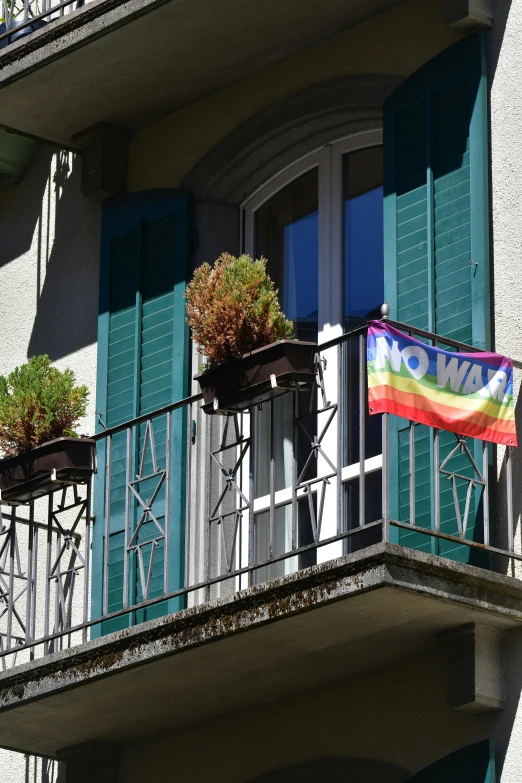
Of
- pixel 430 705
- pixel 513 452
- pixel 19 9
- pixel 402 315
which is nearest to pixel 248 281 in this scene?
pixel 402 315

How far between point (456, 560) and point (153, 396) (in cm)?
250

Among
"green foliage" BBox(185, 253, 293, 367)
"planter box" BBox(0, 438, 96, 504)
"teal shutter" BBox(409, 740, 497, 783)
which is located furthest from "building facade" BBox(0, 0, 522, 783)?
"green foliage" BBox(185, 253, 293, 367)

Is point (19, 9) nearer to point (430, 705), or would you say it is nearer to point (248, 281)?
point (248, 281)

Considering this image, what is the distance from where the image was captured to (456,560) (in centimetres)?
823

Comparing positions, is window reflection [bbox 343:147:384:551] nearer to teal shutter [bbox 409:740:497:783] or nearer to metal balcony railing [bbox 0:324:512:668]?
metal balcony railing [bbox 0:324:512:668]

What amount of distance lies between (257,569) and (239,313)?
4.34 ft

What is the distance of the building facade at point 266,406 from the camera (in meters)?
8.20

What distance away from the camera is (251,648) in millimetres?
8422

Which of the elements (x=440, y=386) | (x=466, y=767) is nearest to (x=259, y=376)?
(x=440, y=386)

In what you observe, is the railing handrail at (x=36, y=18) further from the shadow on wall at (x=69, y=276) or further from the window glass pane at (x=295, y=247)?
the window glass pane at (x=295, y=247)

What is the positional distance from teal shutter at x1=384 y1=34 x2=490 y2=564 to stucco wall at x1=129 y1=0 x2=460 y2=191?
0.25 metres

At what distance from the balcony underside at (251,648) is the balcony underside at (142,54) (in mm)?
3145

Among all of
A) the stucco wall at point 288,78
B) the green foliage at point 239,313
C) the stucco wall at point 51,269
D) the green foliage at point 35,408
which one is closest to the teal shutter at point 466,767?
the green foliage at point 239,313

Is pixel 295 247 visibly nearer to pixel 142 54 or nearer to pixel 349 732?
pixel 142 54
